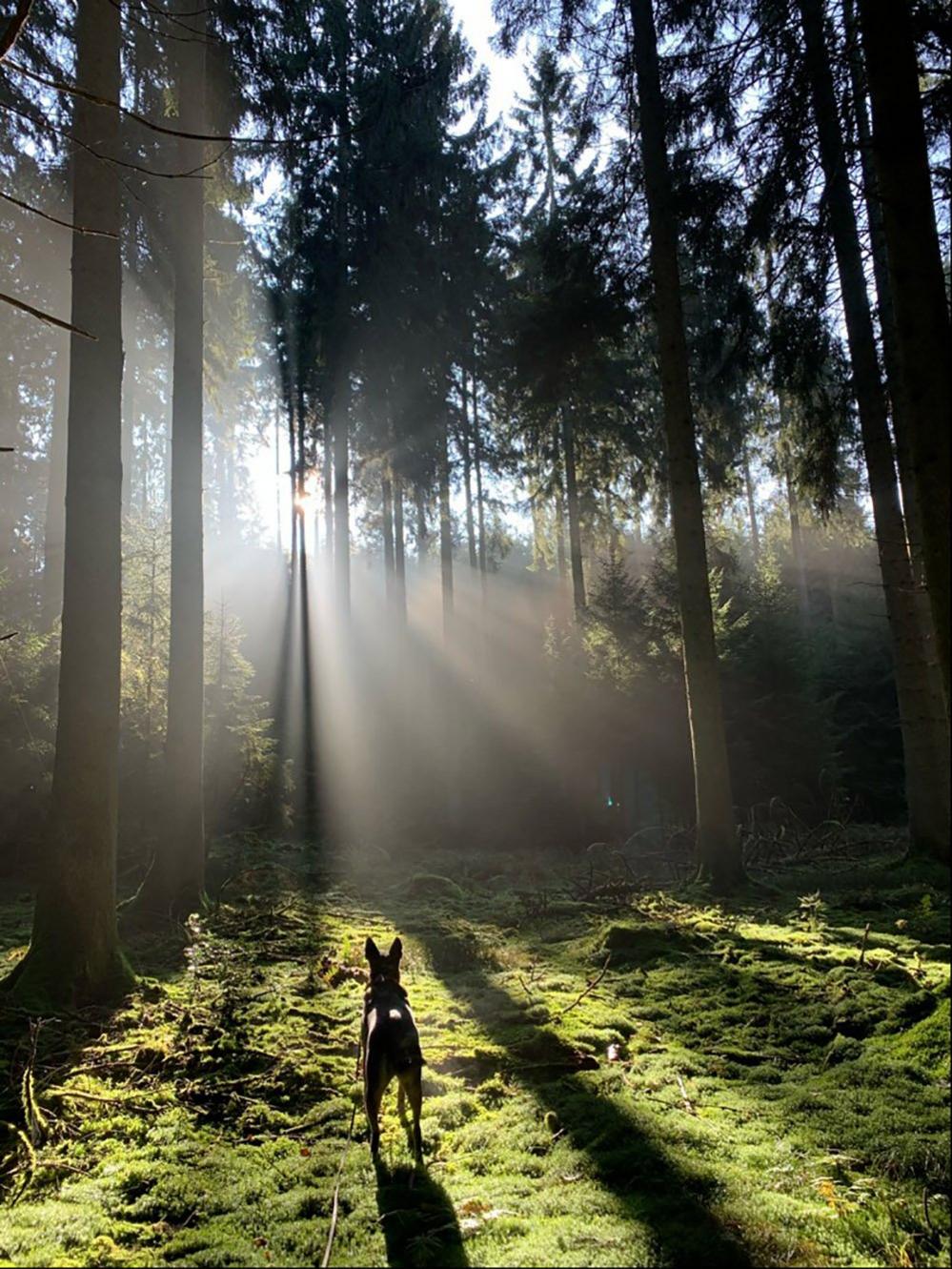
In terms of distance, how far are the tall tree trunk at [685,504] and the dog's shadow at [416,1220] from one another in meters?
7.08

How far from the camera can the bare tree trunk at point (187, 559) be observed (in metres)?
9.23

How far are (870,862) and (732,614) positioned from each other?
26.4 feet

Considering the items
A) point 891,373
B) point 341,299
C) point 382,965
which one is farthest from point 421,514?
point 382,965

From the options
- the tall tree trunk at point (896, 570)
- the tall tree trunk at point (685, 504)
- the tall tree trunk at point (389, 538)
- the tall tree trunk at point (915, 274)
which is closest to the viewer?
the tall tree trunk at point (915, 274)

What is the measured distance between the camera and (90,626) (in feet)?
20.9

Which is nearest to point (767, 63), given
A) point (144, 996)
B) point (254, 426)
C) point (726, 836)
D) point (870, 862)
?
point (726, 836)

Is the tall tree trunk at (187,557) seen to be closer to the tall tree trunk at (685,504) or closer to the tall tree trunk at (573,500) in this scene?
the tall tree trunk at (685,504)

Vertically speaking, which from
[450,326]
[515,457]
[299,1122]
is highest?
[450,326]

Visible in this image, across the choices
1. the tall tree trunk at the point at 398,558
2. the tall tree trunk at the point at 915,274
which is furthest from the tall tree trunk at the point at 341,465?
the tall tree trunk at the point at 915,274

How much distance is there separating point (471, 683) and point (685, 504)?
11.3 metres

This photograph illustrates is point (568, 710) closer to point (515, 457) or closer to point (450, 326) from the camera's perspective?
point (515, 457)

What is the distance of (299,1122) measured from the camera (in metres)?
4.09

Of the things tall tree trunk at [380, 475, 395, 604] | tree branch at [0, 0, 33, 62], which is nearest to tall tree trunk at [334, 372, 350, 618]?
tall tree trunk at [380, 475, 395, 604]

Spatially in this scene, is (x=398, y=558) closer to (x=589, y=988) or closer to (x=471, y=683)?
(x=471, y=683)
